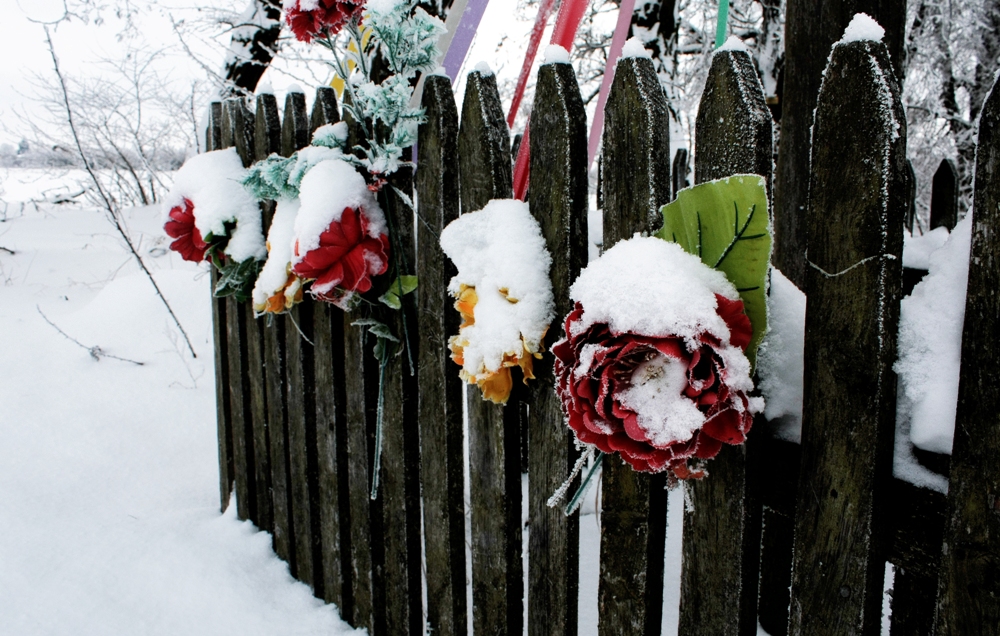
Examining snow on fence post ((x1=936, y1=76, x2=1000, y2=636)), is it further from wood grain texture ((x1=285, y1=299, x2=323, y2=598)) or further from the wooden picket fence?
wood grain texture ((x1=285, y1=299, x2=323, y2=598))

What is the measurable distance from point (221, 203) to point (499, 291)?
1.37 meters

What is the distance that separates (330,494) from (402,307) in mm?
728

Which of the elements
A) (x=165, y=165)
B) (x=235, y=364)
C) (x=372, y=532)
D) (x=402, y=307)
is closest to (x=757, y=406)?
(x=402, y=307)

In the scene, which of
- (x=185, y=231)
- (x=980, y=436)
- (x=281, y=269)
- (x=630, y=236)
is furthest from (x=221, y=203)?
(x=980, y=436)

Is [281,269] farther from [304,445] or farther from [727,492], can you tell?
[727,492]

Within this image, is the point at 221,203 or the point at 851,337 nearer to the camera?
the point at 851,337

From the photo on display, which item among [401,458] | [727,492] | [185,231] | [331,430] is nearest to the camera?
[727,492]

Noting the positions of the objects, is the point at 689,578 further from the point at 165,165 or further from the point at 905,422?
the point at 165,165

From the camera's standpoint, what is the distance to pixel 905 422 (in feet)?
2.71

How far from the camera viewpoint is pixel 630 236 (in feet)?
3.42

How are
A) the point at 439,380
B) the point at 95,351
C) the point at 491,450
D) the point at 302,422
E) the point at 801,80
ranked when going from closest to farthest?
the point at 491,450
the point at 439,380
the point at 302,422
the point at 801,80
the point at 95,351

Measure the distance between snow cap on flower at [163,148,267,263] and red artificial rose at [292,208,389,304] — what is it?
657mm

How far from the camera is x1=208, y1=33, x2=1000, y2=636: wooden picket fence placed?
2.47ft

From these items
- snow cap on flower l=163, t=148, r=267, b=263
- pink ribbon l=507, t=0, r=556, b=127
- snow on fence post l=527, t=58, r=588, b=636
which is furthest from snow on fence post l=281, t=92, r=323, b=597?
snow on fence post l=527, t=58, r=588, b=636
